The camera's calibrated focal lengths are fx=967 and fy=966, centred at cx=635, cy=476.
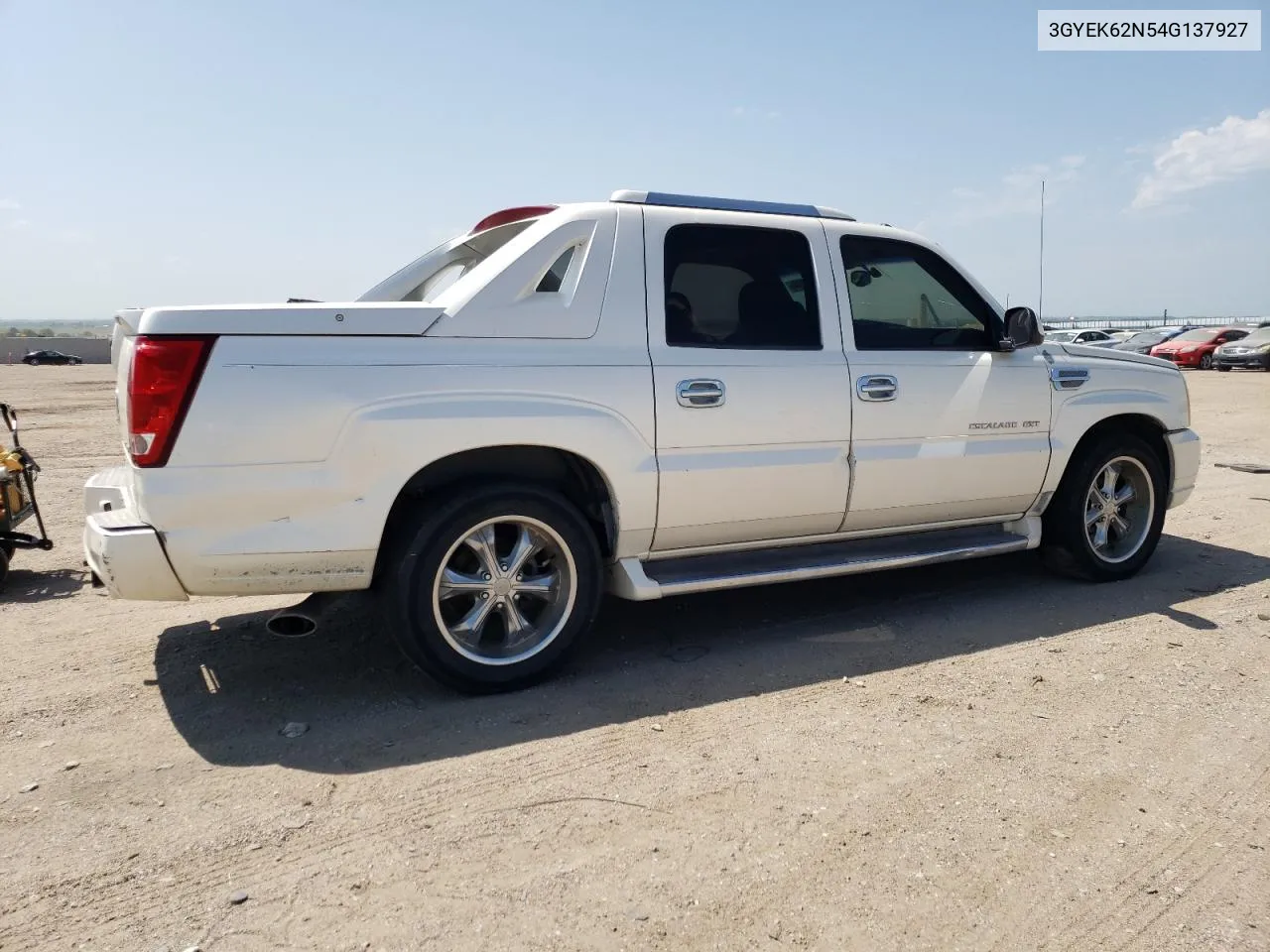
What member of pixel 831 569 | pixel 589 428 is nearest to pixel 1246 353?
pixel 831 569

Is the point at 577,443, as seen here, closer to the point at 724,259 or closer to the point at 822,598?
the point at 724,259

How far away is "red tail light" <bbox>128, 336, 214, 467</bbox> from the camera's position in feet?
11.0

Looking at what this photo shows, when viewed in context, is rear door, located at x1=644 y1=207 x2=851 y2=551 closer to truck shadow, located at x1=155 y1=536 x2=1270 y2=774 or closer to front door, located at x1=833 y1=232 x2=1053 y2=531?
front door, located at x1=833 y1=232 x2=1053 y2=531

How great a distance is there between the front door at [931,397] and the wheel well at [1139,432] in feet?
1.59

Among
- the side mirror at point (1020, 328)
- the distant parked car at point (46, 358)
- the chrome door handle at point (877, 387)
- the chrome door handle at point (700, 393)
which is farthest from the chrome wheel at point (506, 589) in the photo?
the distant parked car at point (46, 358)

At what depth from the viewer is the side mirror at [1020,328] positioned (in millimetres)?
4992

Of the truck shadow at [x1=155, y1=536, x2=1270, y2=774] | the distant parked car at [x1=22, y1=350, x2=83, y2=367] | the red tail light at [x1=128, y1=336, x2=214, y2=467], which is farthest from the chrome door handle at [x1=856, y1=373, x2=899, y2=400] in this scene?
the distant parked car at [x1=22, y1=350, x2=83, y2=367]

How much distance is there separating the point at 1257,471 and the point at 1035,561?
206 inches

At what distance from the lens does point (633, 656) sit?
14.5ft

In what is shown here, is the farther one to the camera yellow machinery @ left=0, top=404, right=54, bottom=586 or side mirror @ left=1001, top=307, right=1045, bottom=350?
yellow machinery @ left=0, top=404, right=54, bottom=586

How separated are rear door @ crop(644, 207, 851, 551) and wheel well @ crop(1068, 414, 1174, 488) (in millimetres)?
1845

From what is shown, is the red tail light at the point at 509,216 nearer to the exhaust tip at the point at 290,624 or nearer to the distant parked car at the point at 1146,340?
the exhaust tip at the point at 290,624

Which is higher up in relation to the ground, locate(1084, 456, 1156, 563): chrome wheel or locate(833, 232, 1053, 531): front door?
locate(833, 232, 1053, 531): front door

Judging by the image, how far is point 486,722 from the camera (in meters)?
3.66
